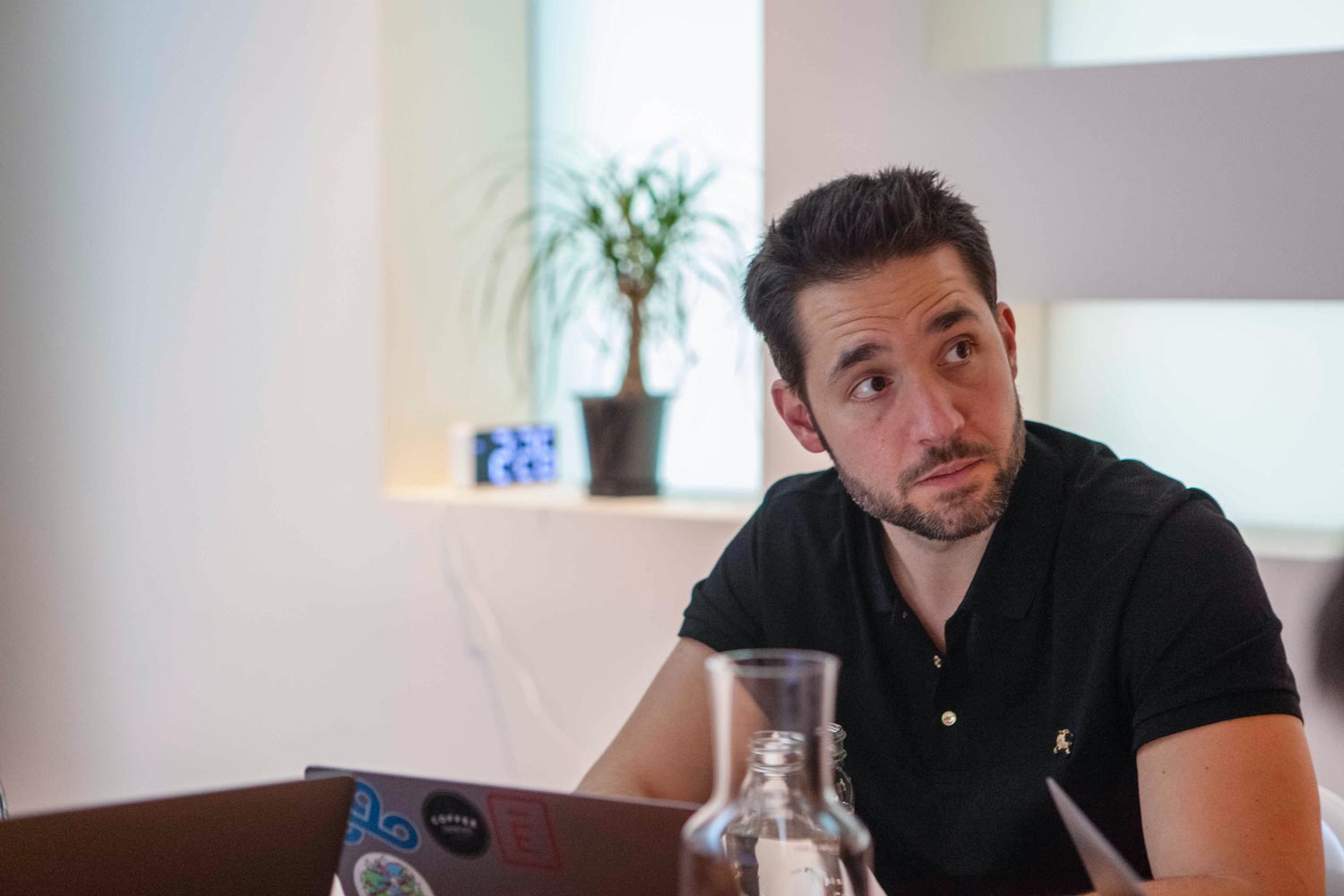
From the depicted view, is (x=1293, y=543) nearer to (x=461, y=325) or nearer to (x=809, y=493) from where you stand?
(x=809, y=493)

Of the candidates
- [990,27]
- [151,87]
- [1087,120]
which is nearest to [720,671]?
[1087,120]

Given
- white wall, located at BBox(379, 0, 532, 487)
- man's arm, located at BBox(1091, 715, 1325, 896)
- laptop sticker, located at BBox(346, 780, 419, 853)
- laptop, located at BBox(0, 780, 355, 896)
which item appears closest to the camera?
laptop, located at BBox(0, 780, 355, 896)

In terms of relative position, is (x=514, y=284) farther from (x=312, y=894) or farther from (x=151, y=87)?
(x=312, y=894)

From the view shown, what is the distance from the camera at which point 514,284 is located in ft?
10.9

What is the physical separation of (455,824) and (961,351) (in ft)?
2.66

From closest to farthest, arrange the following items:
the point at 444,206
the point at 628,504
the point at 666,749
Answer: the point at 666,749 < the point at 628,504 < the point at 444,206

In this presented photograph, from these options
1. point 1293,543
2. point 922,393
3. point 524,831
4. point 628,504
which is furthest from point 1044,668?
point 628,504

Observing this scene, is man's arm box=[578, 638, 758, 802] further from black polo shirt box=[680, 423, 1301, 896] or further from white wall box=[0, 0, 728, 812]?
white wall box=[0, 0, 728, 812]

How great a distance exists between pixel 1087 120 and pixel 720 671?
1.68m

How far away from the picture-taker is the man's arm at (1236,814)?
1242 mm

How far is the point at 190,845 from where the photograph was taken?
983 mm

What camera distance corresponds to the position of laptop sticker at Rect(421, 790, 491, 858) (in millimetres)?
1032

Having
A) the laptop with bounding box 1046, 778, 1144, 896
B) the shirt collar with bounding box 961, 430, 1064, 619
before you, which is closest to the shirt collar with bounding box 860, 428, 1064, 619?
the shirt collar with bounding box 961, 430, 1064, 619

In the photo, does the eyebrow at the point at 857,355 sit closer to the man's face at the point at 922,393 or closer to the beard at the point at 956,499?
the man's face at the point at 922,393
